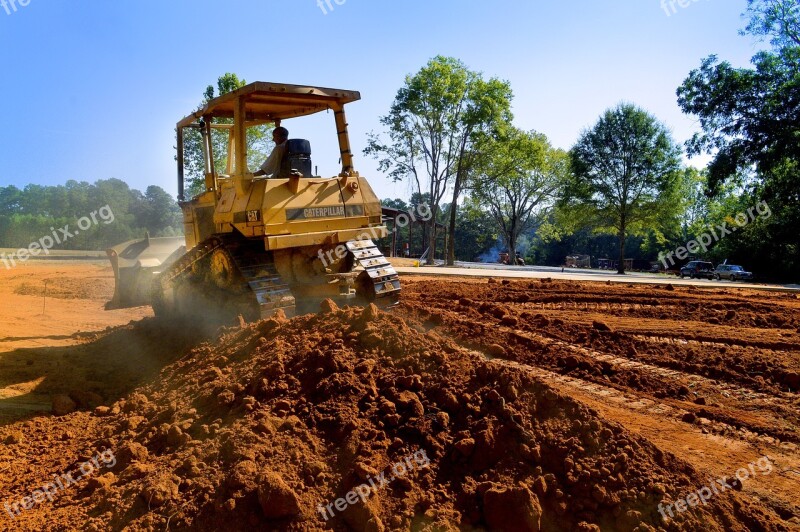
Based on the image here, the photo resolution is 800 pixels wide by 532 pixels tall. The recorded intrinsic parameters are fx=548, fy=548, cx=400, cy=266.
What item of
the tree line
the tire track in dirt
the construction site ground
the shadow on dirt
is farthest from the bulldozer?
the tree line

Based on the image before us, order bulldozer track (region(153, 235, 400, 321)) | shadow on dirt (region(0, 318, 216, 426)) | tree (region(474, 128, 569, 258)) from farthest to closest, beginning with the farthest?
tree (region(474, 128, 569, 258)), bulldozer track (region(153, 235, 400, 321)), shadow on dirt (region(0, 318, 216, 426))

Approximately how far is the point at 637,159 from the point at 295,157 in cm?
3748

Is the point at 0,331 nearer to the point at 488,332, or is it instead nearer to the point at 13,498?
the point at 13,498

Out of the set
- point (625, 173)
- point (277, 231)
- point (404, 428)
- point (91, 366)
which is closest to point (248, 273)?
point (277, 231)

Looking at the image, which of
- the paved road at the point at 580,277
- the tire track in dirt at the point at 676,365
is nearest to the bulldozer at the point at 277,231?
the tire track in dirt at the point at 676,365

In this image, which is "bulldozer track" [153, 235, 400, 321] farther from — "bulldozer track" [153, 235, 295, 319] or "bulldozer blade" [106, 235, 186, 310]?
"bulldozer blade" [106, 235, 186, 310]

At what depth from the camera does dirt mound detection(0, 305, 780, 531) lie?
10.6 feet

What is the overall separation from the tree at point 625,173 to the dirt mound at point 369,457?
37.0 metres

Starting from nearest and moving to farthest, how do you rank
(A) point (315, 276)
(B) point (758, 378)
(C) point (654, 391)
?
(C) point (654, 391) → (B) point (758, 378) → (A) point (315, 276)

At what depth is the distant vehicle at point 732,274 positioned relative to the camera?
2920cm

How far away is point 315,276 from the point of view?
321 inches

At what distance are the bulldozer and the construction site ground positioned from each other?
A: 961 millimetres

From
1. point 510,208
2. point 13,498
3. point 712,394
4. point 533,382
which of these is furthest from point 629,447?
point 510,208

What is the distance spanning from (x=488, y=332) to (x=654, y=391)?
2216mm
